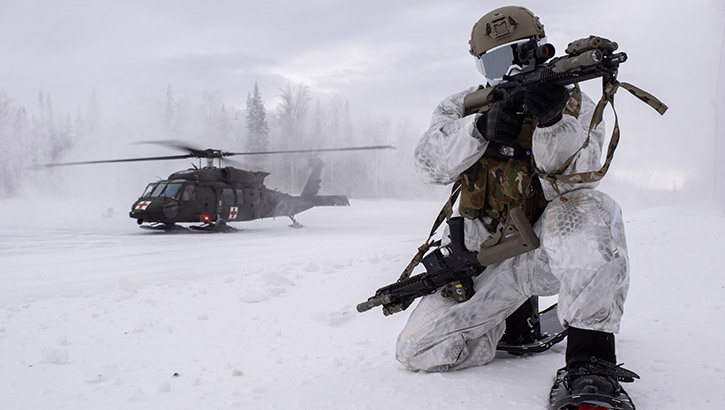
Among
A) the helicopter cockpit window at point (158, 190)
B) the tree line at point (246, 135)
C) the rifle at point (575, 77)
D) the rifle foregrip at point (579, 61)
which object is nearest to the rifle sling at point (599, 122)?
the rifle at point (575, 77)

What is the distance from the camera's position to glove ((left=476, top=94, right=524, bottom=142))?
1912 millimetres

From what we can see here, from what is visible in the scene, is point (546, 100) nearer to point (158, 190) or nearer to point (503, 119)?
point (503, 119)

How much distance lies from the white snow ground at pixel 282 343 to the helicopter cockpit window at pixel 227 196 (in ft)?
24.4

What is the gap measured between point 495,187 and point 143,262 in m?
5.54

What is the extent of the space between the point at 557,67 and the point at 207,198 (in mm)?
11662

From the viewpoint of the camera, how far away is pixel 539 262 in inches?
81.1

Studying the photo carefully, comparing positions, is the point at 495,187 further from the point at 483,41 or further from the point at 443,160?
the point at 483,41

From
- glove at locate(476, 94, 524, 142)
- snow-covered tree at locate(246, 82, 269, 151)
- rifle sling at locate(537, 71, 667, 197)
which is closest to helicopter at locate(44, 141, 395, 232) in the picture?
glove at locate(476, 94, 524, 142)

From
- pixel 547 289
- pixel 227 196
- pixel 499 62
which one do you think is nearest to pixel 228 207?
pixel 227 196

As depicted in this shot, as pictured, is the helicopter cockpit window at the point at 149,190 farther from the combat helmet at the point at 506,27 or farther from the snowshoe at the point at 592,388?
the snowshoe at the point at 592,388

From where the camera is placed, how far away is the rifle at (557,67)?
1554 mm

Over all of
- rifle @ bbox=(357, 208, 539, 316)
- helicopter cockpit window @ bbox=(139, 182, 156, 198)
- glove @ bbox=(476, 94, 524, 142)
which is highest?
glove @ bbox=(476, 94, 524, 142)

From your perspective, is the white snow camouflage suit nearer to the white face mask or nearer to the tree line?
the white face mask

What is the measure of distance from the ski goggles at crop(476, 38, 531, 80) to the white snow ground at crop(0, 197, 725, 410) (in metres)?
1.32
